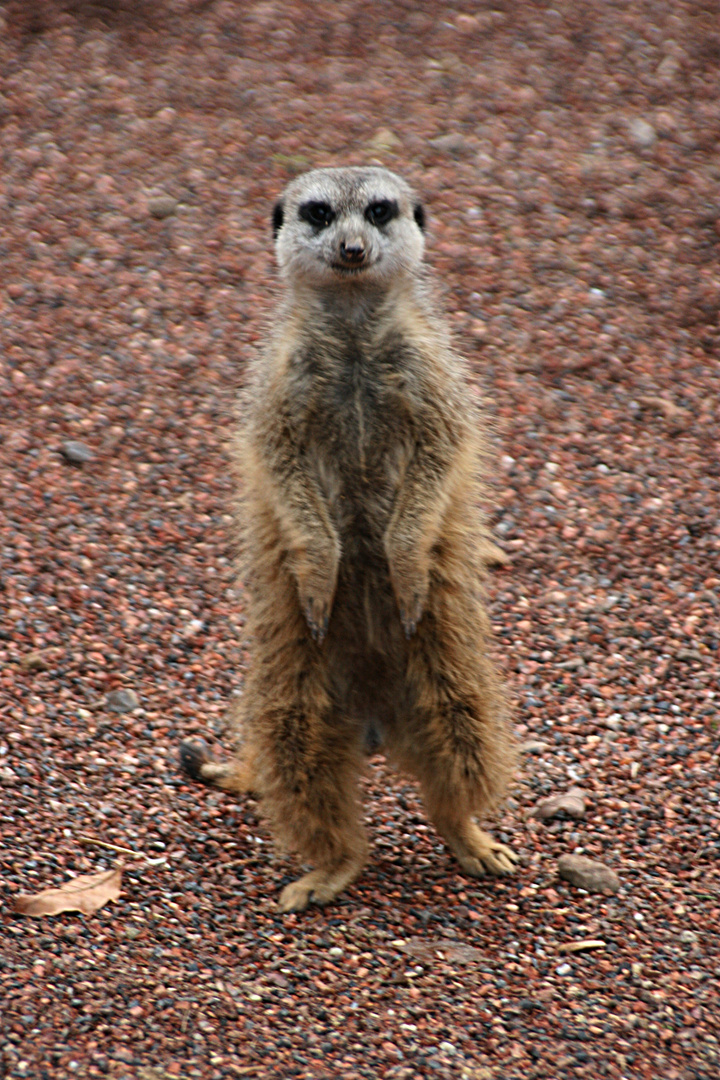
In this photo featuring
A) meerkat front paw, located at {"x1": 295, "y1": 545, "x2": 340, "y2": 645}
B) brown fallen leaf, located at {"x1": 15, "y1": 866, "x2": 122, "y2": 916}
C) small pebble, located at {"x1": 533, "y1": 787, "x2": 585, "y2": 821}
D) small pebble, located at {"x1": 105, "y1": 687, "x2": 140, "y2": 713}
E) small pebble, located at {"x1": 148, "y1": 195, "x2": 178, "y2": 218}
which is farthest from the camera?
small pebble, located at {"x1": 148, "y1": 195, "x2": 178, "y2": 218}

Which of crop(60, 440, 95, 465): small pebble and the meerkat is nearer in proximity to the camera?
the meerkat

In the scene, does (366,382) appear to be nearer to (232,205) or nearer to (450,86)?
(232,205)

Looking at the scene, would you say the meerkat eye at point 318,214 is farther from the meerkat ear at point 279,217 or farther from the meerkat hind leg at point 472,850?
the meerkat hind leg at point 472,850

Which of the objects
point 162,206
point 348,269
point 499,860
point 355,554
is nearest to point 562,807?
point 499,860

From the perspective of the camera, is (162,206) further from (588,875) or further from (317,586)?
(588,875)

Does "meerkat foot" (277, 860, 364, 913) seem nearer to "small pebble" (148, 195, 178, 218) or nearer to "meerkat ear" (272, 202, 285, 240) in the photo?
"meerkat ear" (272, 202, 285, 240)

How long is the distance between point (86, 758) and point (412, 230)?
186cm

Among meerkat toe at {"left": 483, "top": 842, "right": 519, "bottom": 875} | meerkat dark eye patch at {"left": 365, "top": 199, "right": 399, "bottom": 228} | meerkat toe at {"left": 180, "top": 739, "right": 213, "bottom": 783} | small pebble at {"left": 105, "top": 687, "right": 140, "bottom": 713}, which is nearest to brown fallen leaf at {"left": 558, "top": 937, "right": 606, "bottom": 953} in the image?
meerkat toe at {"left": 483, "top": 842, "right": 519, "bottom": 875}

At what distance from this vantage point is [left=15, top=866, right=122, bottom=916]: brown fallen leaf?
3.29 metres

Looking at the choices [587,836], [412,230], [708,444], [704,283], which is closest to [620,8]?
[704,283]

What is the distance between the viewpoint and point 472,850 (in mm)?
3730

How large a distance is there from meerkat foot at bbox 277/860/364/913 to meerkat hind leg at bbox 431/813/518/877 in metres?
0.29

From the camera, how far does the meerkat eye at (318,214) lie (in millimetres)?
3514

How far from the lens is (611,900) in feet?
11.7
